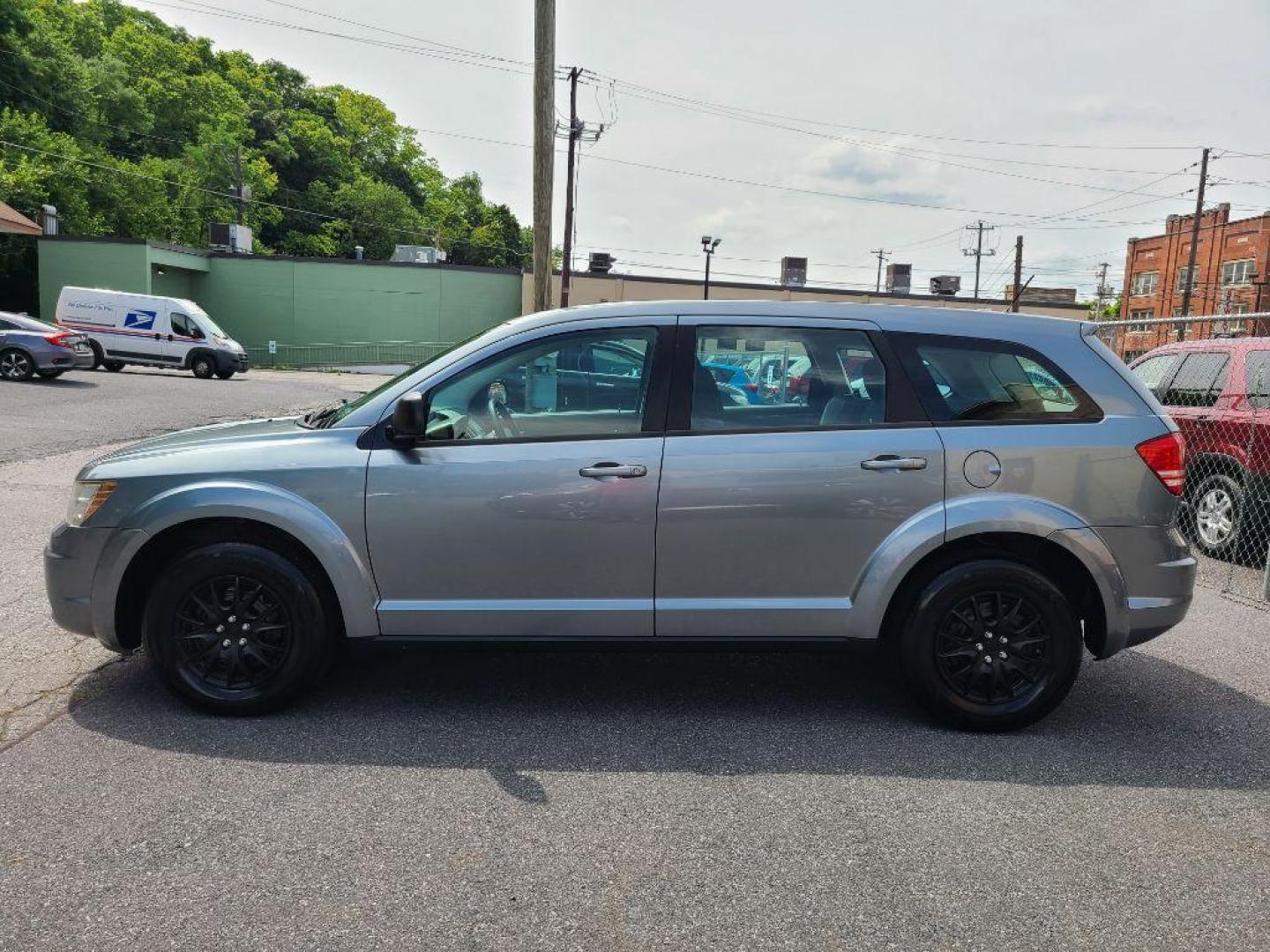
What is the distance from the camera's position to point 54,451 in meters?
11.5

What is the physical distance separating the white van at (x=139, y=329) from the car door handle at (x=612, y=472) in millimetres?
26875

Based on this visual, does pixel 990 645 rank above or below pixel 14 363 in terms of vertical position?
below

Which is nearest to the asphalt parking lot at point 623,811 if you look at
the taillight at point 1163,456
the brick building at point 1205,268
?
the taillight at point 1163,456

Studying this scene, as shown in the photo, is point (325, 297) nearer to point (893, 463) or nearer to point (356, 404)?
point (356, 404)

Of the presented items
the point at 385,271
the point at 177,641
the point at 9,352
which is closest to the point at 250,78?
the point at 385,271

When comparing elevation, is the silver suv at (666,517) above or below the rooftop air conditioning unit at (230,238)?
below

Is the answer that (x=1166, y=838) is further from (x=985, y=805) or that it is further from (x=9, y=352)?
(x=9, y=352)

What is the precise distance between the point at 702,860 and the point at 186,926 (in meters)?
1.48

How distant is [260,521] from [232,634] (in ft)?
1.64

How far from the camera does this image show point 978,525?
3.92 metres

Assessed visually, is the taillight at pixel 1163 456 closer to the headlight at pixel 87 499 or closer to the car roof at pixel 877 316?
the car roof at pixel 877 316

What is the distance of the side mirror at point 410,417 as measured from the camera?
3.81 metres

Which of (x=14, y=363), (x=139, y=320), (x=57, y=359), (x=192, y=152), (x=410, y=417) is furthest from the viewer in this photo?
(x=192, y=152)

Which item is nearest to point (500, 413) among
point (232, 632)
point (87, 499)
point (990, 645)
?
point (232, 632)
